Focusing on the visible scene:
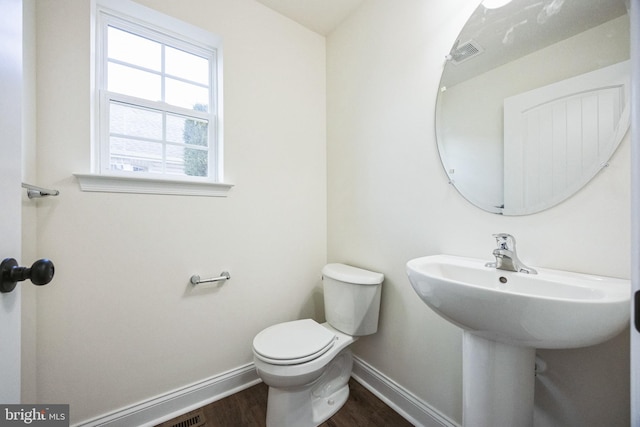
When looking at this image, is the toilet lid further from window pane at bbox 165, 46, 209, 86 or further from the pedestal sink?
window pane at bbox 165, 46, 209, 86

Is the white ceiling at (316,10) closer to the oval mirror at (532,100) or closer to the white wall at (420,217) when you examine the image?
the white wall at (420,217)

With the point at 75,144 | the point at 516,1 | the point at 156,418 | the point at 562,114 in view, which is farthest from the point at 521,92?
the point at 156,418

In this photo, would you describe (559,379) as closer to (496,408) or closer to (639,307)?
(496,408)

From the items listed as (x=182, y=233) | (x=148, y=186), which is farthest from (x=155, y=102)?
(x=182, y=233)

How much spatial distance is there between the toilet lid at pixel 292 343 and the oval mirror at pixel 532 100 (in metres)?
0.99

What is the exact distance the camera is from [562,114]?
83 centimetres

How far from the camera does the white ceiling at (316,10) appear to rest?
1.55m

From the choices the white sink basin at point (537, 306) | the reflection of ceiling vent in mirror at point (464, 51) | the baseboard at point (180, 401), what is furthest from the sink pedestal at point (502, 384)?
the baseboard at point (180, 401)

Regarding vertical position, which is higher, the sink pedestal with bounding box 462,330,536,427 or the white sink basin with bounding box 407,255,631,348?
the white sink basin with bounding box 407,255,631,348

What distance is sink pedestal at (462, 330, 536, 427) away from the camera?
0.76 meters

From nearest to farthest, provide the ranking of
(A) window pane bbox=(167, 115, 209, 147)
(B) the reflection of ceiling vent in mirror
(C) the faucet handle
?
(C) the faucet handle < (B) the reflection of ceiling vent in mirror < (A) window pane bbox=(167, 115, 209, 147)

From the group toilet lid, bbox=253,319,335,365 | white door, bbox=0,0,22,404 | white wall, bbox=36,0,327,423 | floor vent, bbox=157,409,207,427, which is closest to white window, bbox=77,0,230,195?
white wall, bbox=36,0,327,423

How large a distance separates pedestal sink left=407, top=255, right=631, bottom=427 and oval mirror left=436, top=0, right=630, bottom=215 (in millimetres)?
281

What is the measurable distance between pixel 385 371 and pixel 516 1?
1867 millimetres
